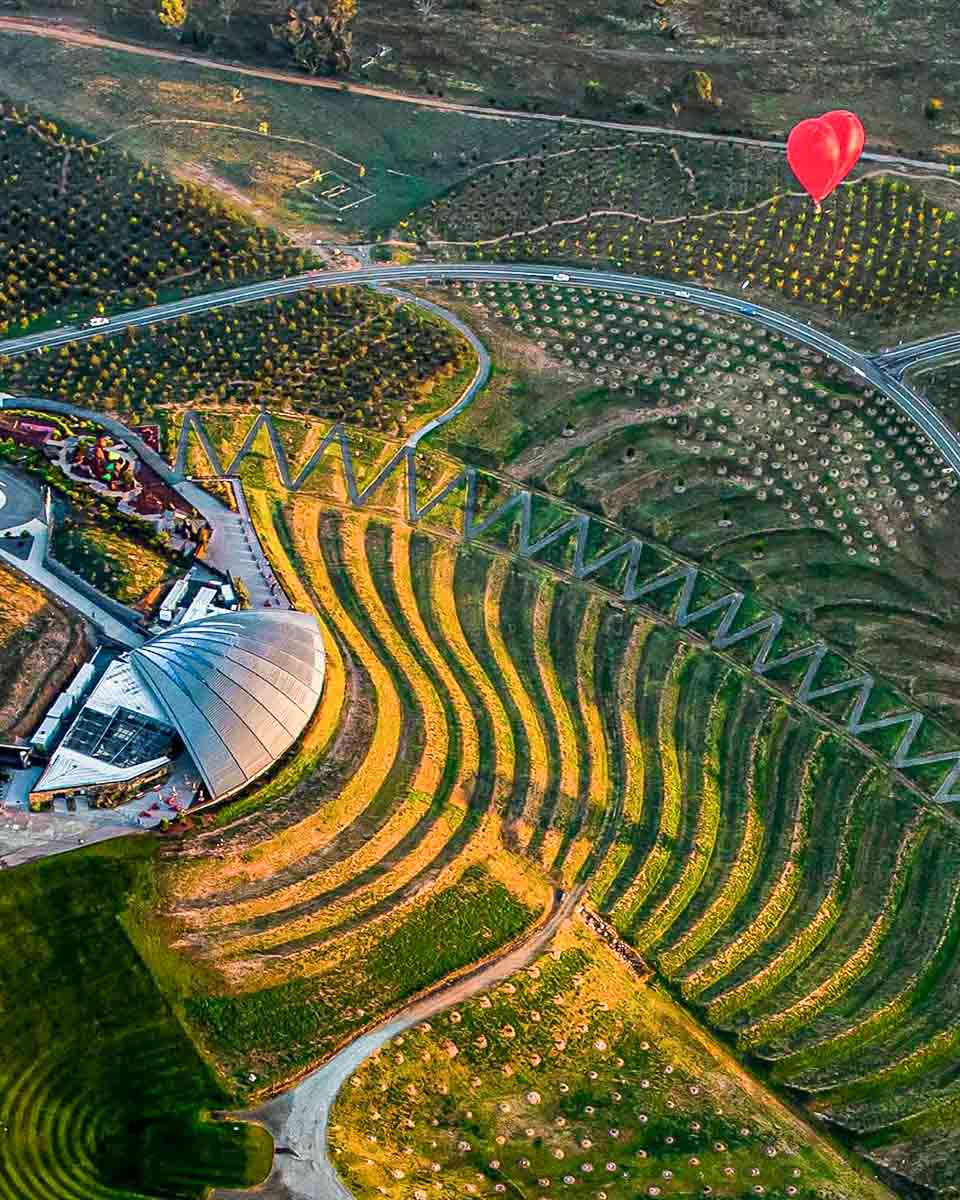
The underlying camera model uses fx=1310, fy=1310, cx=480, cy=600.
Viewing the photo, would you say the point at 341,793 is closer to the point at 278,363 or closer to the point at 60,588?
the point at 60,588

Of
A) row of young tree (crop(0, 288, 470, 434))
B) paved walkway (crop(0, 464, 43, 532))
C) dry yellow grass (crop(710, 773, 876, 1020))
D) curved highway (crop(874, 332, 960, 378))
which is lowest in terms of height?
paved walkway (crop(0, 464, 43, 532))

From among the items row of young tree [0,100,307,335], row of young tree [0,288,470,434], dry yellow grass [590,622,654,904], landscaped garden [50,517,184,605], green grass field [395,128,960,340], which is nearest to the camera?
dry yellow grass [590,622,654,904]

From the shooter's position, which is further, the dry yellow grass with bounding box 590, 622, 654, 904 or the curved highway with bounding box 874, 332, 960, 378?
the curved highway with bounding box 874, 332, 960, 378

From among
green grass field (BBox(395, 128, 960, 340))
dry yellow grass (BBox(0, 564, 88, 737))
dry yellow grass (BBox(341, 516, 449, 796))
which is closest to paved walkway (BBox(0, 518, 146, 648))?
dry yellow grass (BBox(0, 564, 88, 737))

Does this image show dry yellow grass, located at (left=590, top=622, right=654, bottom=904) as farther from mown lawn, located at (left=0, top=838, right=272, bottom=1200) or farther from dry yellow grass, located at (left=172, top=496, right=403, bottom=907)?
mown lawn, located at (left=0, top=838, right=272, bottom=1200)

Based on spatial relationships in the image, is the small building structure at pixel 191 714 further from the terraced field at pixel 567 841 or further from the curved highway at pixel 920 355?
the curved highway at pixel 920 355

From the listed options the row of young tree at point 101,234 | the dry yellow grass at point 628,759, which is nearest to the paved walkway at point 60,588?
the row of young tree at point 101,234

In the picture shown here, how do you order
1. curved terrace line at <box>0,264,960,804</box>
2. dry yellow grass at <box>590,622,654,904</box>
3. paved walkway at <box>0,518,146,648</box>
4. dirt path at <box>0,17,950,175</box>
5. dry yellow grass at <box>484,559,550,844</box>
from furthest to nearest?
1. dirt path at <box>0,17,950,175</box>
2. curved terrace line at <box>0,264,960,804</box>
3. paved walkway at <box>0,518,146,648</box>
4. dry yellow grass at <box>484,559,550,844</box>
5. dry yellow grass at <box>590,622,654,904</box>

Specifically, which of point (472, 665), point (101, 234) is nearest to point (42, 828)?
point (472, 665)
